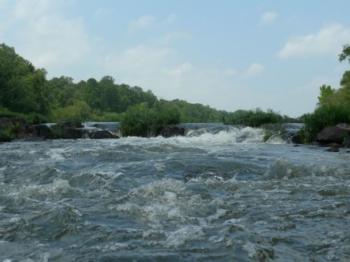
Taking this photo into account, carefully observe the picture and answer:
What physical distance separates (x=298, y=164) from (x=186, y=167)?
2.89 meters

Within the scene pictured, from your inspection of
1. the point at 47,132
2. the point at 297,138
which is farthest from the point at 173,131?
the point at 297,138

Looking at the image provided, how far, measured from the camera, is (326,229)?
6984 mm

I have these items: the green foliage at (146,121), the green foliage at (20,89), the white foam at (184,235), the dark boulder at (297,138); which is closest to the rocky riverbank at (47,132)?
the green foliage at (146,121)

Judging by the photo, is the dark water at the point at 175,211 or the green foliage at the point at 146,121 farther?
the green foliage at the point at 146,121

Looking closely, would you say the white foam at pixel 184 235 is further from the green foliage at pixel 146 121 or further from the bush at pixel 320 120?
the green foliage at pixel 146 121

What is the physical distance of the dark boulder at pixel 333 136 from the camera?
70.6 ft

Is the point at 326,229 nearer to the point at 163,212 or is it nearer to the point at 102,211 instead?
the point at 163,212

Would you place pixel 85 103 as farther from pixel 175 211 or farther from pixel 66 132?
pixel 175 211

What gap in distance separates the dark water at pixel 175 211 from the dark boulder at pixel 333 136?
7.76 metres

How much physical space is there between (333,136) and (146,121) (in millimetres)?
13025

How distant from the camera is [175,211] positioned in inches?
311

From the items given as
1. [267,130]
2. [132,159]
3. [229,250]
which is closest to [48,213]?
[229,250]

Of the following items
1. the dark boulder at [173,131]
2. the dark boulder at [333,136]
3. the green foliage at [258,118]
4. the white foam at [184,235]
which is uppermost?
the green foliage at [258,118]

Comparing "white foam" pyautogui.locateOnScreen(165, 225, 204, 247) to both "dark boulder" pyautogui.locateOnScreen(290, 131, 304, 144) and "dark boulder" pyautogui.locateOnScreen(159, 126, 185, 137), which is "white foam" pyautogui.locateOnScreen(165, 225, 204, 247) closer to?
"dark boulder" pyautogui.locateOnScreen(290, 131, 304, 144)
